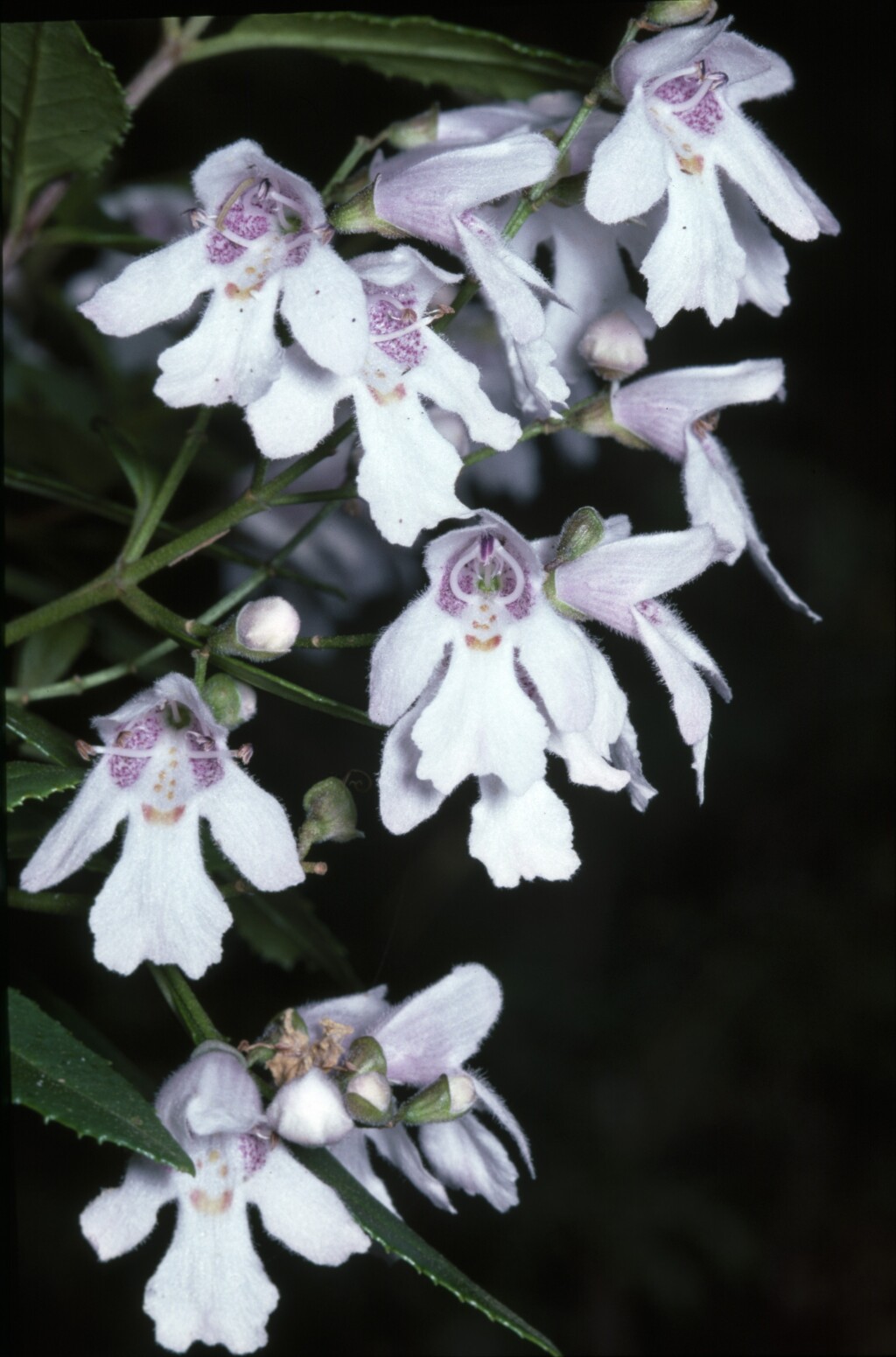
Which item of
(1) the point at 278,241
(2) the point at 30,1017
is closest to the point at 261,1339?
(2) the point at 30,1017

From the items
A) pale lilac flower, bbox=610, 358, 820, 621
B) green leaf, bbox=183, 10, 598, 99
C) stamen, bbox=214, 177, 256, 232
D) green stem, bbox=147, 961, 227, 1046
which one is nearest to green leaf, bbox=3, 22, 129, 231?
green leaf, bbox=183, 10, 598, 99

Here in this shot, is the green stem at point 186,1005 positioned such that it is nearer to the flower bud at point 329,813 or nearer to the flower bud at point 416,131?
the flower bud at point 329,813

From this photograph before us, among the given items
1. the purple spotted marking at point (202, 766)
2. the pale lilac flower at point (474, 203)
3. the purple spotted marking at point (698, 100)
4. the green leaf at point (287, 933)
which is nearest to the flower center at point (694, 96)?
the purple spotted marking at point (698, 100)

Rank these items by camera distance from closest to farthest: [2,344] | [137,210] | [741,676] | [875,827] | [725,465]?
[725,465], [2,344], [137,210], [741,676], [875,827]

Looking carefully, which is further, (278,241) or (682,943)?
(682,943)

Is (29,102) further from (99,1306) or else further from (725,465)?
(99,1306)
